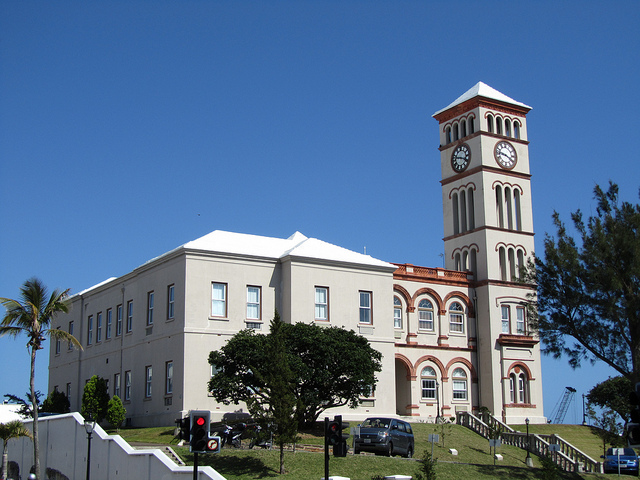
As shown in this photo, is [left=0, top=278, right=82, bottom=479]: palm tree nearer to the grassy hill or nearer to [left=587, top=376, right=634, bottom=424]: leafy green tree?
the grassy hill

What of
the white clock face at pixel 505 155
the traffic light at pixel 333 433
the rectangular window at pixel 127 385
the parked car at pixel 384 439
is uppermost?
the white clock face at pixel 505 155

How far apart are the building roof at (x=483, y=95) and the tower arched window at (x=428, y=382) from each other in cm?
1824

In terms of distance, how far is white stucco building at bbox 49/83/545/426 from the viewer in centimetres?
4169

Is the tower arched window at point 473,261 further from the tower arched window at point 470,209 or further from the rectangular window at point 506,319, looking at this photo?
the rectangular window at point 506,319

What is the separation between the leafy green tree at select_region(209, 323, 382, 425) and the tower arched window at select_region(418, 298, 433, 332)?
13.4m

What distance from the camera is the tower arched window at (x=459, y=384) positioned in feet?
166

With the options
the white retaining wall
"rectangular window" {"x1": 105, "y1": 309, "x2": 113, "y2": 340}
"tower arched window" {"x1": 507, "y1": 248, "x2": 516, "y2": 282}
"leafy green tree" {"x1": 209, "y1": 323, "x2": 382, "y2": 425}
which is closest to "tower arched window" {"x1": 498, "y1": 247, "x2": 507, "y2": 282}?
"tower arched window" {"x1": 507, "y1": 248, "x2": 516, "y2": 282}

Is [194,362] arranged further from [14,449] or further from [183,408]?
[14,449]

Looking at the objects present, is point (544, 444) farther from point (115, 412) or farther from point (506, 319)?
point (115, 412)

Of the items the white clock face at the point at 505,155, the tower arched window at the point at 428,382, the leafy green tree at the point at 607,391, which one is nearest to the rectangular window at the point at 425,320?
the tower arched window at the point at 428,382

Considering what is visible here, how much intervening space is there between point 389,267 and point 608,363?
47.6 feet

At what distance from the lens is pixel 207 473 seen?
23.3m

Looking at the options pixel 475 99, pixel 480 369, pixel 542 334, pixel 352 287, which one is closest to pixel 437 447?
pixel 542 334

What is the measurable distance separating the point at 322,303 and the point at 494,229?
1505cm
